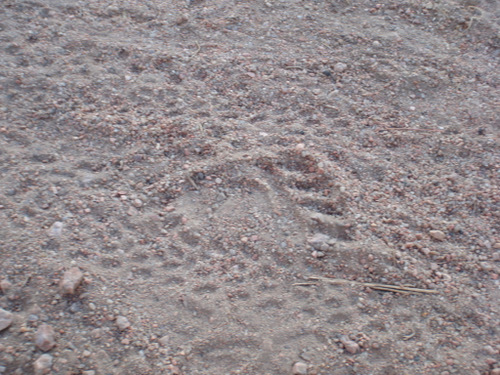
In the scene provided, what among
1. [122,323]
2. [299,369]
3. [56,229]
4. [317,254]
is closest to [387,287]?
[317,254]

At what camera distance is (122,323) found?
187 cm

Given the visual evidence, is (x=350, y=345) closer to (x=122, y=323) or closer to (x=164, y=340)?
(x=164, y=340)

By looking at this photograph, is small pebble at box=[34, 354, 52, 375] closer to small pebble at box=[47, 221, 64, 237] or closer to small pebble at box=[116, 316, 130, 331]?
small pebble at box=[116, 316, 130, 331]

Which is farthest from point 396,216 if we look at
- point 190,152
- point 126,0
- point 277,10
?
point 126,0

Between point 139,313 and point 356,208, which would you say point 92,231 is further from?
point 356,208

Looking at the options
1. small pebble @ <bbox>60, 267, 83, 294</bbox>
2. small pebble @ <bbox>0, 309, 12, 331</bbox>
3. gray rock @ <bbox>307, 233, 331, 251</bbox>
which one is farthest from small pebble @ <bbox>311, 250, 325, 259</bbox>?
small pebble @ <bbox>0, 309, 12, 331</bbox>

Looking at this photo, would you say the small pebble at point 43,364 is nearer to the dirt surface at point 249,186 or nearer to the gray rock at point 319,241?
the dirt surface at point 249,186

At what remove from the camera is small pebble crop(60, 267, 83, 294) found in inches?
74.4

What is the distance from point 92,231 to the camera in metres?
2.13

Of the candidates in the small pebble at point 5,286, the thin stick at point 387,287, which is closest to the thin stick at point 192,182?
the thin stick at point 387,287

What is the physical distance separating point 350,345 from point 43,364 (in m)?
1.09

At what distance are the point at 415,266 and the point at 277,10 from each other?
2.01 m

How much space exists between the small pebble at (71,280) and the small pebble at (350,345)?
103 cm

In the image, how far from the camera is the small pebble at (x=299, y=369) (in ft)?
5.90
